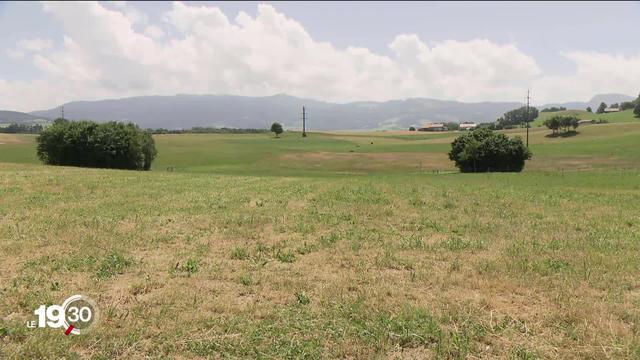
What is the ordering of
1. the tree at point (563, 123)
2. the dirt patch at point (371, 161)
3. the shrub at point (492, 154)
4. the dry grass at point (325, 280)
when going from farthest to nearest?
the tree at point (563, 123)
the dirt patch at point (371, 161)
the shrub at point (492, 154)
the dry grass at point (325, 280)

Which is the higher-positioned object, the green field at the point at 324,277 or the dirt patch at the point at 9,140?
Result: the dirt patch at the point at 9,140

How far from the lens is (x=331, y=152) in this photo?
137m

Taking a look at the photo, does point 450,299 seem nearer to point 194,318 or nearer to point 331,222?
point 194,318

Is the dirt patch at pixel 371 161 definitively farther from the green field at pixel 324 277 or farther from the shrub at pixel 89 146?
the green field at pixel 324 277

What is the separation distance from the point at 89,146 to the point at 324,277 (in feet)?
280

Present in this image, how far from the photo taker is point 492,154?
91.4 m

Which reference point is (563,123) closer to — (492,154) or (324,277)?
(492,154)

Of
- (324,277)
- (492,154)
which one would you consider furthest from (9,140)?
(324,277)

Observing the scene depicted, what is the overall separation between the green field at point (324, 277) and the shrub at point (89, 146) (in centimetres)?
6545

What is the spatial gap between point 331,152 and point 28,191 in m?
113

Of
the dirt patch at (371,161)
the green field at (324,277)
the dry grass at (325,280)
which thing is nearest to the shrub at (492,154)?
the dirt patch at (371,161)

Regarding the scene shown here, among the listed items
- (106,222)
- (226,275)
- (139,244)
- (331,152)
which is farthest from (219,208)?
(331,152)

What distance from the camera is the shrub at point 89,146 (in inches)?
3278

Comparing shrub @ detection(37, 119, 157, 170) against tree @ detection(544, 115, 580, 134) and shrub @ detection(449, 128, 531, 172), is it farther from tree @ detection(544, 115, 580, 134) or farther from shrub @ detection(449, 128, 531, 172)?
tree @ detection(544, 115, 580, 134)
